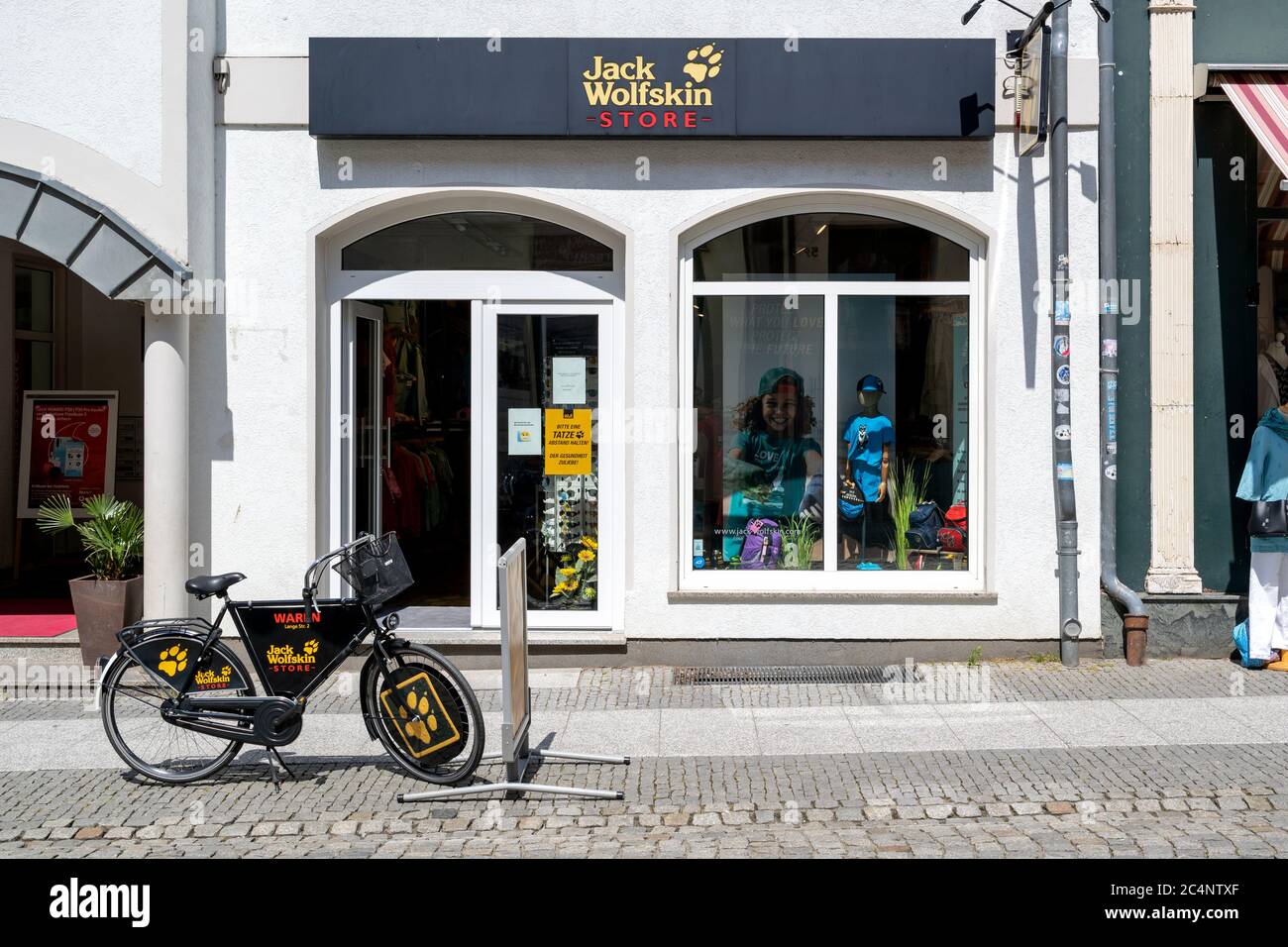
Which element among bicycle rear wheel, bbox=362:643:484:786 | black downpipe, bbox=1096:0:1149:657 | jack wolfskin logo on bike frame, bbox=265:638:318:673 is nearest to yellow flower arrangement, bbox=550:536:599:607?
bicycle rear wheel, bbox=362:643:484:786

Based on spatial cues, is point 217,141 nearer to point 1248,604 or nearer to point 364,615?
point 364,615

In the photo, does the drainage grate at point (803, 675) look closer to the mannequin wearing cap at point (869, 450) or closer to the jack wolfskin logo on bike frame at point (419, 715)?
the mannequin wearing cap at point (869, 450)

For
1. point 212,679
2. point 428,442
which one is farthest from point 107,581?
point 212,679

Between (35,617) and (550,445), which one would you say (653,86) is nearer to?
(550,445)

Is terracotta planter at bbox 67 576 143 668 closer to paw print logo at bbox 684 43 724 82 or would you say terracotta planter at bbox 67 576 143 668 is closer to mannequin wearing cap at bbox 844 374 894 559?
mannequin wearing cap at bbox 844 374 894 559

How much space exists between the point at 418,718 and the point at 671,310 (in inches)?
159

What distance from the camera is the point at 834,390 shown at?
9570mm

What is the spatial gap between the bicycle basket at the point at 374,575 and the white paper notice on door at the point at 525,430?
3261 millimetres

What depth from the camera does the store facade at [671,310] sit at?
9055 millimetres

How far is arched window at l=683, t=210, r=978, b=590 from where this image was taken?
31.3ft

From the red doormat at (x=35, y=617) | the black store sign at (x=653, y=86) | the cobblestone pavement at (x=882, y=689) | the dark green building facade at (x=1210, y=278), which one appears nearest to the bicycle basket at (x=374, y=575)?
the cobblestone pavement at (x=882, y=689)

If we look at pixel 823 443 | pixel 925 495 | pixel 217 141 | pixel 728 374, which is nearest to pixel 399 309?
pixel 217 141

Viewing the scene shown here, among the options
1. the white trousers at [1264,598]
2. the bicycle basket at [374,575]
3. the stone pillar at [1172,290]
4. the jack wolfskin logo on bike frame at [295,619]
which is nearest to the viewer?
the bicycle basket at [374,575]

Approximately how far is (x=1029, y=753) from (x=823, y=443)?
329 cm
